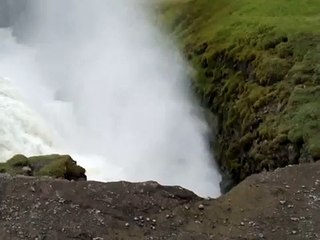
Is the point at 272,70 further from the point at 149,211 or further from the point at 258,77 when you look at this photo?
the point at 149,211

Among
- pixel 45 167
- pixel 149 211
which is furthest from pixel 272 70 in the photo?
pixel 149 211

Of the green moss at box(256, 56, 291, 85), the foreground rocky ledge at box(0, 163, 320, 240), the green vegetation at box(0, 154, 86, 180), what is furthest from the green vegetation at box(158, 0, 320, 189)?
the green vegetation at box(0, 154, 86, 180)

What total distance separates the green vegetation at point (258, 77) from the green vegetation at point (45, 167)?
976cm

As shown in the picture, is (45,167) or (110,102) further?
(110,102)

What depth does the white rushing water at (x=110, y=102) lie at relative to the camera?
37.6 meters

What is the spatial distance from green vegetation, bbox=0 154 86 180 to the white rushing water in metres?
5.82

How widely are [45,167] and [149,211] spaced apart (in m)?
8.36

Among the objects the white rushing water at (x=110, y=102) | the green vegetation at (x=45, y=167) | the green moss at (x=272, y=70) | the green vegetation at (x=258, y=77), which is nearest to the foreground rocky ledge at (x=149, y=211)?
the green vegetation at (x=45, y=167)

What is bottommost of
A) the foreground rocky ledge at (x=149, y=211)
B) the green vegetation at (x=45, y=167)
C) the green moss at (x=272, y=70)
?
the foreground rocky ledge at (x=149, y=211)

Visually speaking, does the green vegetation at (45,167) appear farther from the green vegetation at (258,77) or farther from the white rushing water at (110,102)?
the green vegetation at (258,77)

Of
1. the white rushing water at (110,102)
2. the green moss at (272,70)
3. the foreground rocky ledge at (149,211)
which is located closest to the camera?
the foreground rocky ledge at (149,211)

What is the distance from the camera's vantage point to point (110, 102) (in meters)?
44.9

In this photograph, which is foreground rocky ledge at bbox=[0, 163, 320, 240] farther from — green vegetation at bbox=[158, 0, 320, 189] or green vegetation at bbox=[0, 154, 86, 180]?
green vegetation at bbox=[158, 0, 320, 189]

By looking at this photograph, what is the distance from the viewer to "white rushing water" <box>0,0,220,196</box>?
123 ft
